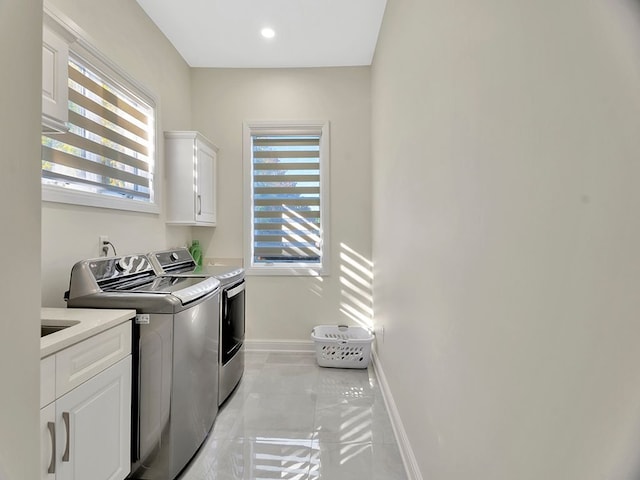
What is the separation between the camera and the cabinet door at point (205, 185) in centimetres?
281

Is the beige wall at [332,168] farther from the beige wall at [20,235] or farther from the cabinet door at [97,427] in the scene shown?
the beige wall at [20,235]

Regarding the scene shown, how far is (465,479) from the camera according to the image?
3.07 ft

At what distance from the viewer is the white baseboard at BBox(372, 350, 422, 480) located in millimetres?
1512

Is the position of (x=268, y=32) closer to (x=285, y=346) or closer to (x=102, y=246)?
(x=102, y=246)

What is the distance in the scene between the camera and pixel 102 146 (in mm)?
2004

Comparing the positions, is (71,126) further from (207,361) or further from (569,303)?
(569,303)

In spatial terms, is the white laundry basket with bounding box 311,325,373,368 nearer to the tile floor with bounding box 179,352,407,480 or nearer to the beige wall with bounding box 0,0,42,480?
the tile floor with bounding box 179,352,407,480

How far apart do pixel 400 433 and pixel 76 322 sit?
1730mm

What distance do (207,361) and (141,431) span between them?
459 mm

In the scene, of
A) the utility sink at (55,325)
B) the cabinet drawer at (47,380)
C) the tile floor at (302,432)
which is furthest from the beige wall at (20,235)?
the tile floor at (302,432)

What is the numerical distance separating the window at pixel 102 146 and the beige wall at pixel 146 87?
0.09m

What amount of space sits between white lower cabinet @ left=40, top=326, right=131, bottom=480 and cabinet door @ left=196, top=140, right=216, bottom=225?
1669mm

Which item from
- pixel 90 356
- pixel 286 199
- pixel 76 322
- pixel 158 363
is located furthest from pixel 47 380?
pixel 286 199

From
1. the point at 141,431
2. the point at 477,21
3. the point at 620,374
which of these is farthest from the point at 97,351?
the point at 477,21
